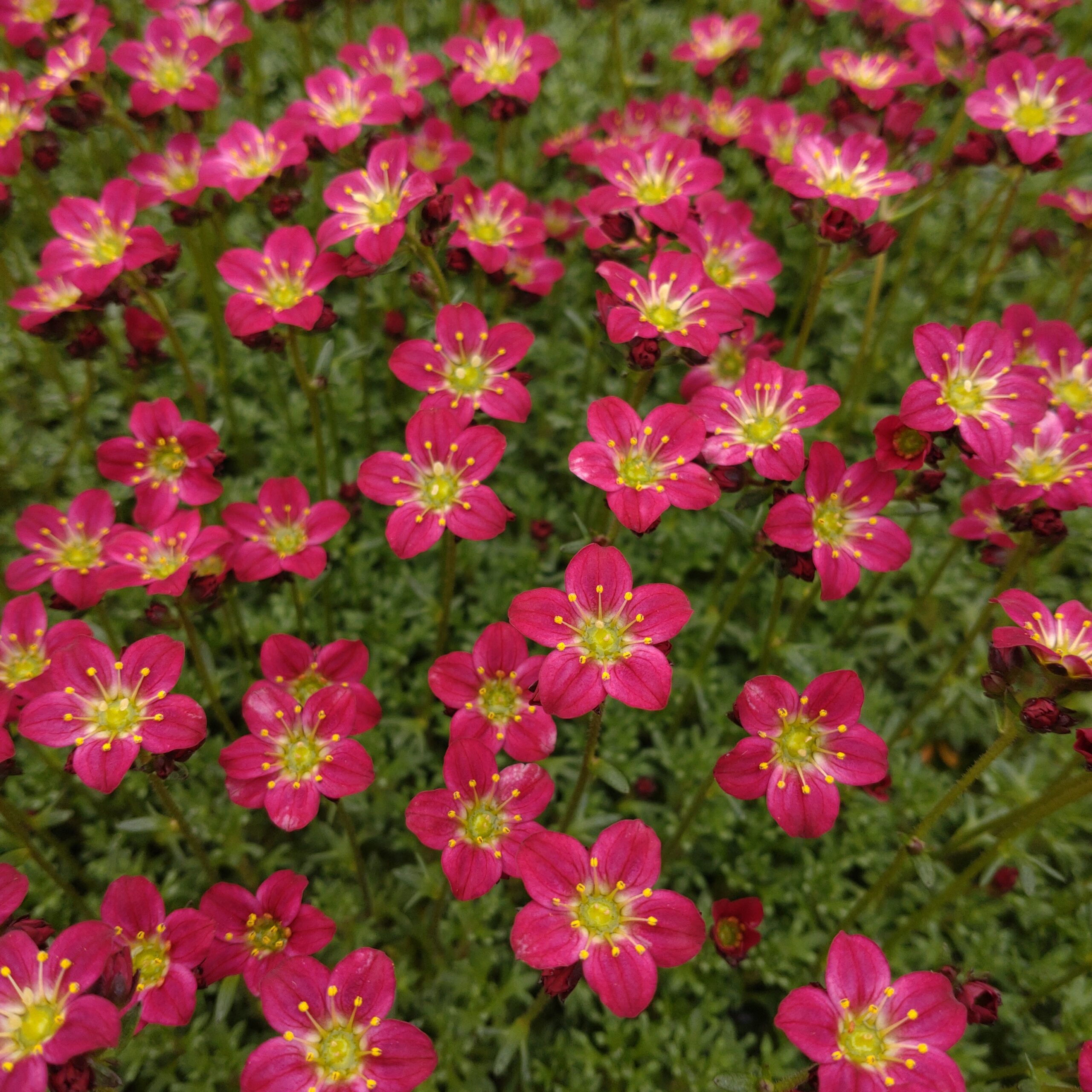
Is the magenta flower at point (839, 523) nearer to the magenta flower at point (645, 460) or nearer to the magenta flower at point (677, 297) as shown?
the magenta flower at point (645, 460)

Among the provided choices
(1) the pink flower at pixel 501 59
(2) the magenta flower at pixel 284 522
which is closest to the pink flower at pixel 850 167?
(1) the pink flower at pixel 501 59

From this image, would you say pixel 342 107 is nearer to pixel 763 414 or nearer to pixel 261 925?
pixel 763 414

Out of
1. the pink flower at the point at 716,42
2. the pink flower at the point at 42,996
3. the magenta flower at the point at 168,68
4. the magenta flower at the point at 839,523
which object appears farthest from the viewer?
the pink flower at the point at 716,42

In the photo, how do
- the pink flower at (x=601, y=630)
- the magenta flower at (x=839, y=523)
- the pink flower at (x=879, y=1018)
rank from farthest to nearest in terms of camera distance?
the magenta flower at (x=839, y=523)
the pink flower at (x=601, y=630)
the pink flower at (x=879, y=1018)

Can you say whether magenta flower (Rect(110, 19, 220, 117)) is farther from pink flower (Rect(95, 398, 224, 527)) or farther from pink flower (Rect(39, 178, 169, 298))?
pink flower (Rect(95, 398, 224, 527))

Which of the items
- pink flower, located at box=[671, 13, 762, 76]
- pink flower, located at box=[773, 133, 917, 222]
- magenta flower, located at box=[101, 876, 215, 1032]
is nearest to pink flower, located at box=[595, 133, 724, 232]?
pink flower, located at box=[773, 133, 917, 222]

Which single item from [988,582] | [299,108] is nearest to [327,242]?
[299,108]

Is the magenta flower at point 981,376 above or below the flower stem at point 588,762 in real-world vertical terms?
above
